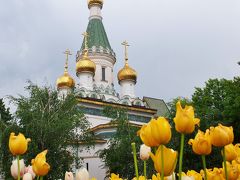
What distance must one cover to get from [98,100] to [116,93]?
3859mm

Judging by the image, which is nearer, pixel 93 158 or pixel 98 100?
pixel 93 158

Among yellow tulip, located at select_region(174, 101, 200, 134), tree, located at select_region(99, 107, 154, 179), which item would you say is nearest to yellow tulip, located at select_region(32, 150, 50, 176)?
yellow tulip, located at select_region(174, 101, 200, 134)

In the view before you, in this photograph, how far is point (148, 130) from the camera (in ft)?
6.83

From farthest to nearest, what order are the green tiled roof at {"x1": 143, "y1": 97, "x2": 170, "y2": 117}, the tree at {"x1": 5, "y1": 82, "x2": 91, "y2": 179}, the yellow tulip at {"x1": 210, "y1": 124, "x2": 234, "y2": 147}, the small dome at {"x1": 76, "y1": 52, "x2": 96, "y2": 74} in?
the green tiled roof at {"x1": 143, "y1": 97, "x2": 170, "y2": 117}
the small dome at {"x1": 76, "y1": 52, "x2": 96, "y2": 74}
the tree at {"x1": 5, "y1": 82, "x2": 91, "y2": 179}
the yellow tulip at {"x1": 210, "y1": 124, "x2": 234, "y2": 147}

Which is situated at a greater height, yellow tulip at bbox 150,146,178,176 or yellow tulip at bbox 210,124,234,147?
yellow tulip at bbox 210,124,234,147

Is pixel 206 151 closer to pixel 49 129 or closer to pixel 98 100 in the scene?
pixel 49 129

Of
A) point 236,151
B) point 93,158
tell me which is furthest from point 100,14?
point 236,151

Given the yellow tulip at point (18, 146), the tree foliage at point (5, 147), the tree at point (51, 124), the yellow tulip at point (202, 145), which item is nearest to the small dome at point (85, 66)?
the tree at point (51, 124)

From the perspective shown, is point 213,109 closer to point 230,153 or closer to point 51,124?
point 51,124

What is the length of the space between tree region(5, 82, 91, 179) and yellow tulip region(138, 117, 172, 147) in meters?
17.1

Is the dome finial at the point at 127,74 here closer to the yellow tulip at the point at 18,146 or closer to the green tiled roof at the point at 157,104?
the green tiled roof at the point at 157,104

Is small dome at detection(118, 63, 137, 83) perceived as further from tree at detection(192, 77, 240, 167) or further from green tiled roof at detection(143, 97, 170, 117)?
tree at detection(192, 77, 240, 167)

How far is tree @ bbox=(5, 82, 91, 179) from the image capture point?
62.4 ft

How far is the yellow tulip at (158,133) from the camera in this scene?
1.99 metres
